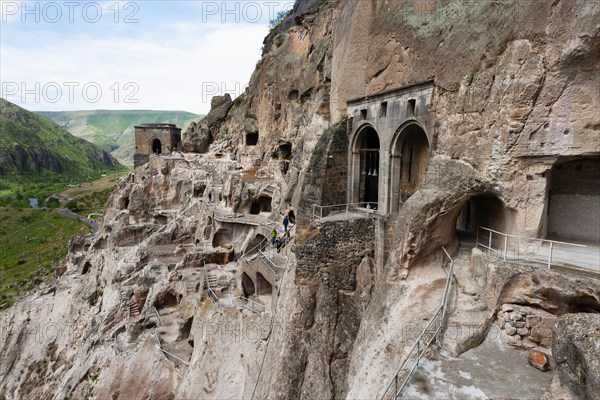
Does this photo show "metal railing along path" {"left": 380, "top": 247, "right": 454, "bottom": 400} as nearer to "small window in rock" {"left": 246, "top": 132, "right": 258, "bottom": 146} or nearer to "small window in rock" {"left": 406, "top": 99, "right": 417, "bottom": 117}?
"small window in rock" {"left": 406, "top": 99, "right": 417, "bottom": 117}

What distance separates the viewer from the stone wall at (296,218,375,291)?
41.9ft

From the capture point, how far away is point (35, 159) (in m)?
112

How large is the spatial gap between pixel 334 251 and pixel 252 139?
26.3 meters

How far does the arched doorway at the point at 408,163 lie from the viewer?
1406 cm

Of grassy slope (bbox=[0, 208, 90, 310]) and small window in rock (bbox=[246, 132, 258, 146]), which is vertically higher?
small window in rock (bbox=[246, 132, 258, 146])

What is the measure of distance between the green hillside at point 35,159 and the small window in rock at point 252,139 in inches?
2720

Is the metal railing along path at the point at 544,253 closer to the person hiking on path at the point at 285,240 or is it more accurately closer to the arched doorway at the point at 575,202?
the arched doorway at the point at 575,202

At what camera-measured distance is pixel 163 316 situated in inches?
704

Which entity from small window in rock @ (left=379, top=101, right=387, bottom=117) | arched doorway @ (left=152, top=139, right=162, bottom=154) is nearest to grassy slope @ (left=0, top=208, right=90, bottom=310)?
arched doorway @ (left=152, top=139, right=162, bottom=154)

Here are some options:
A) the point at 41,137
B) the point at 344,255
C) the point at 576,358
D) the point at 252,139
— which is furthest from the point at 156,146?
the point at 41,137

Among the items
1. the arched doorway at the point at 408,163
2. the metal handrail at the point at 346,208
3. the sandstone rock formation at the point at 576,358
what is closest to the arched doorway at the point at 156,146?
the metal handrail at the point at 346,208

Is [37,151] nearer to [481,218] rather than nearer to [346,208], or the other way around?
[346,208]

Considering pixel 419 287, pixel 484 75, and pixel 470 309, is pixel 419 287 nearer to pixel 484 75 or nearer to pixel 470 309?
pixel 470 309

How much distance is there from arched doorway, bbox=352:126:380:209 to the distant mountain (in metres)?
115
